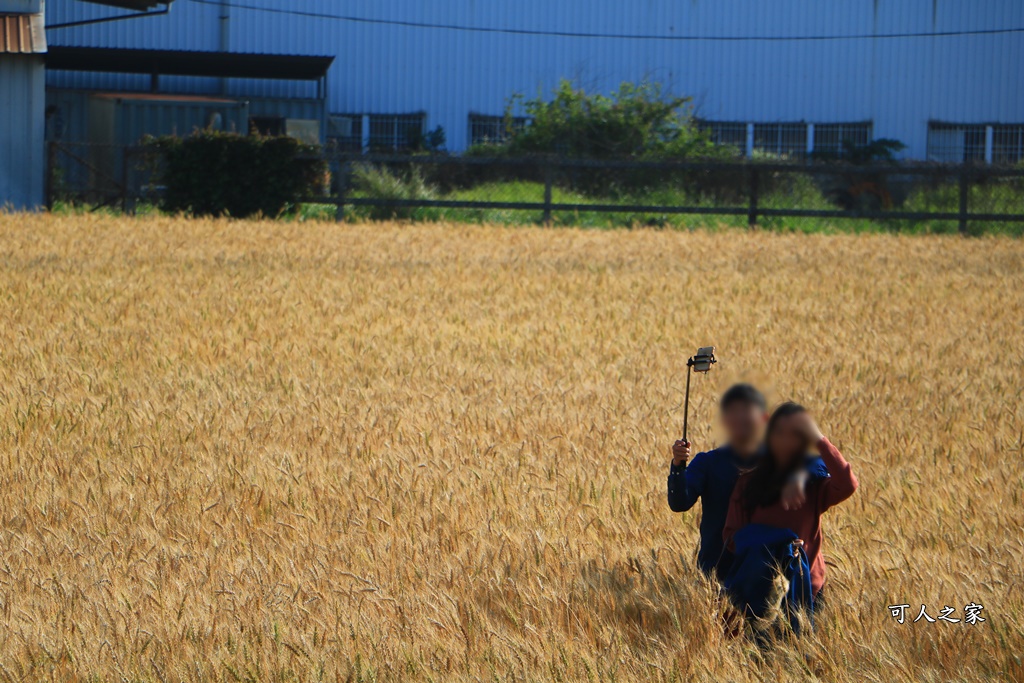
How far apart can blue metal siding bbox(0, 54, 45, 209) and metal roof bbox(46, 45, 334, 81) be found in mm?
9223

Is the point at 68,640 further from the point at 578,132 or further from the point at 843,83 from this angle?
the point at 843,83

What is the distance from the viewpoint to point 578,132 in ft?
100

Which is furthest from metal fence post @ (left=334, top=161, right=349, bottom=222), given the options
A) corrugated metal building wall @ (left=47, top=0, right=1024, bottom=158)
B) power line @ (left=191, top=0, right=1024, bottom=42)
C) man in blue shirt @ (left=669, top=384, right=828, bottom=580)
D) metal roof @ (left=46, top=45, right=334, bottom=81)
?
man in blue shirt @ (left=669, top=384, right=828, bottom=580)

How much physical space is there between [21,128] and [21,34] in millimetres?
1793

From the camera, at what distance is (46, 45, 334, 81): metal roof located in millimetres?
32250

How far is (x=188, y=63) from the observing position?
111 feet

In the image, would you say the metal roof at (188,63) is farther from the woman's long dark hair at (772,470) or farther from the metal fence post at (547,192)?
the woman's long dark hair at (772,470)

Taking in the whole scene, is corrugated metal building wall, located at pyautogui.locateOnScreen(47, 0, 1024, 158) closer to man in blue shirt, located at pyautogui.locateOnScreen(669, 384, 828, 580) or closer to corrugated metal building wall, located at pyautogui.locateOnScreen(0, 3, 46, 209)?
corrugated metal building wall, located at pyautogui.locateOnScreen(0, 3, 46, 209)

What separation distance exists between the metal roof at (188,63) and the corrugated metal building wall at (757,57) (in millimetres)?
4848

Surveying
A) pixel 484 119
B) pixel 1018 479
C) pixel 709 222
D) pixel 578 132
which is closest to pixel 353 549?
pixel 1018 479

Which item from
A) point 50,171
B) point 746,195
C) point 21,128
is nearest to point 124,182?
point 50,171

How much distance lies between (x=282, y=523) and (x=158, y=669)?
121 centimetres

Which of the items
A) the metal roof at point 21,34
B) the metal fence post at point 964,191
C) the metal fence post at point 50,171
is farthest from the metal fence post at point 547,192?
the metal roof at point 21,34

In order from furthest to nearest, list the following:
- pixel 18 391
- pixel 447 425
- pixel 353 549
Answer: pixel 18 391
pixel 447 425
pixel 353 549
